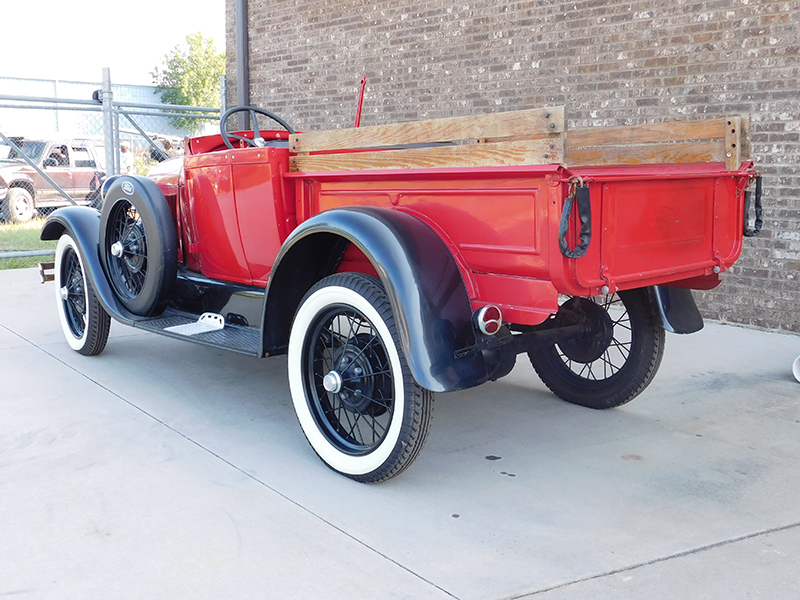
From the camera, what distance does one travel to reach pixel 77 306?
5.04 meters

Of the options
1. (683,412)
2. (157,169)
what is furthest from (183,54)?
(683,412)

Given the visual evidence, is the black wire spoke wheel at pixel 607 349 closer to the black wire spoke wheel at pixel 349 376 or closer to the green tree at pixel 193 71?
the black wire spoke wheel at pixel 349 376

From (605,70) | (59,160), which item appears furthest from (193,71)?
(605,70)

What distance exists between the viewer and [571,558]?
2.47 metres

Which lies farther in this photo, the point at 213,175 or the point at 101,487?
the point at 213,175

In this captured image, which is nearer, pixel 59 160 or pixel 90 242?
pixel 90 242

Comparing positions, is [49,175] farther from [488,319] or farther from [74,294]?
[488,319]

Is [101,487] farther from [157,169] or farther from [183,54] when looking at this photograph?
[183,54]

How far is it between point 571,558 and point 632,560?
0.19 metres

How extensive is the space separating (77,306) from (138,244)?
956mm

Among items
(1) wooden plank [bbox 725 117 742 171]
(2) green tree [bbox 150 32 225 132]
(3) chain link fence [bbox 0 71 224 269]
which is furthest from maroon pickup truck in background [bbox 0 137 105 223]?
(2) green tree [bbox 150 32 225 132]

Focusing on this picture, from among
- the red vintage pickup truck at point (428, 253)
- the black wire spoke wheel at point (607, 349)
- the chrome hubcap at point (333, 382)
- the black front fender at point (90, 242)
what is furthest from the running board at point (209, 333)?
the black wire spoke wheel at point (607, 349)

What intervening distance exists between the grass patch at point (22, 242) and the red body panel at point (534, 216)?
662cm

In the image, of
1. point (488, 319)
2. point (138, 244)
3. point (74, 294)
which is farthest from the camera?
point (74, 294)
